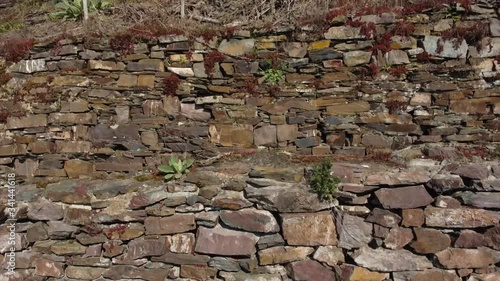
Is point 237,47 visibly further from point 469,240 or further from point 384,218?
point 469,240

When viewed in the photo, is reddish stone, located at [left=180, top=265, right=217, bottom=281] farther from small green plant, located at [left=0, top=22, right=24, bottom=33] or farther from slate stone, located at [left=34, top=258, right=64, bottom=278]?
small green plant, located at [left=0, top=22, right=24, bottom=33]

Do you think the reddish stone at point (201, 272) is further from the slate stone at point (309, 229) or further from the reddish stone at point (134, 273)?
the slate stone at point (309, 229)

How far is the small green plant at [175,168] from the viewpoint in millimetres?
5023

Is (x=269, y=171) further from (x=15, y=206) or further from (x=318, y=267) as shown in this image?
(x=15, y=206)

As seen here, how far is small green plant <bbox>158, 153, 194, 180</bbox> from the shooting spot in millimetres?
5023

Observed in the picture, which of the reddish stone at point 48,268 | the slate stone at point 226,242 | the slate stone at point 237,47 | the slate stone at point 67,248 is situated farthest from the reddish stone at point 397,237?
the reddish stone at point 48,268

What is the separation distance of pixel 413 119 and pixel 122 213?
3970mm

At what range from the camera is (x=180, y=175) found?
503 cm

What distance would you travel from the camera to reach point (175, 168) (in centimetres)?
503

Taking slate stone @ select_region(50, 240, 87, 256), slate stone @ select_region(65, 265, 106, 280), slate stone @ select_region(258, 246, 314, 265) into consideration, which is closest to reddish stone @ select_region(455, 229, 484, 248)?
slate stone @ select_region(258, 246, 314, 265)

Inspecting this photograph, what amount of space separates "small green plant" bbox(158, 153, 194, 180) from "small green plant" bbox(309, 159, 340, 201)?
5.38 feet

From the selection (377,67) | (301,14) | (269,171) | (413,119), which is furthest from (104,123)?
(413,119)

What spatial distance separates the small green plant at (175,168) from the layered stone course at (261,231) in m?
0.14

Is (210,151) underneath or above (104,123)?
underneath
